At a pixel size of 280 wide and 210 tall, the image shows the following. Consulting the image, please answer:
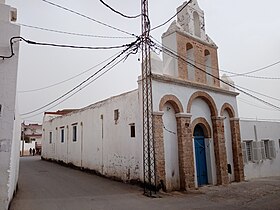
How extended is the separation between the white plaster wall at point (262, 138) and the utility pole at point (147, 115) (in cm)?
806

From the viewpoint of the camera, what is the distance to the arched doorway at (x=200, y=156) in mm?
13266

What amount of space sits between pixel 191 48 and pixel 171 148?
5853mm

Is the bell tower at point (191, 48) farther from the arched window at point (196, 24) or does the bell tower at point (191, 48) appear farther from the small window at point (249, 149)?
the small window at point (249, 149)

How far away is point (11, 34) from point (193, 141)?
30.4 feet

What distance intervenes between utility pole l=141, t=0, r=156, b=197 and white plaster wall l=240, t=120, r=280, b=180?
8063 mm

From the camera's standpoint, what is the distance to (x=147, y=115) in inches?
431

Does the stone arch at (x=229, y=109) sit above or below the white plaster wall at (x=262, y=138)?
above

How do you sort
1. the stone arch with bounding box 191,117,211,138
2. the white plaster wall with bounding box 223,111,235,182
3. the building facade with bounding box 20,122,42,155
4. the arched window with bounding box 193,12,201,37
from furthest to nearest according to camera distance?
1. the building facade with bounding box 20,122,42,155
2. the arched window with bounding box 193,12,201,37
3. the white plaster wall with bounding box 223,111,235,182
4. the stone arch with bounding box 191,117,211,138

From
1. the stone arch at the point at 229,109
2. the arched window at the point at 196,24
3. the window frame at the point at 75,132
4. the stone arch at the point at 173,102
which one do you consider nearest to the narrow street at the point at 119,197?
the stone arch at the point at 173,102

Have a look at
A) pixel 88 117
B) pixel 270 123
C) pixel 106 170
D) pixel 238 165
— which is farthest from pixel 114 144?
pixel 270 123

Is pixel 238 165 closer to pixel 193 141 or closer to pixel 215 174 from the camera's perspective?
pixel 215 174

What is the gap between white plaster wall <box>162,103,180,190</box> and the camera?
37.8ft

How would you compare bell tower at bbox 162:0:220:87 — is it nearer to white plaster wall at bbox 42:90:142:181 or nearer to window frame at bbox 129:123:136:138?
white plaster wall at bbox 42:90:142:181

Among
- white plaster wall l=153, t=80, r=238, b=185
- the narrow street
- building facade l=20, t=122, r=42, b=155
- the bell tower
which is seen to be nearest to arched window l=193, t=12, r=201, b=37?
the bell tower
